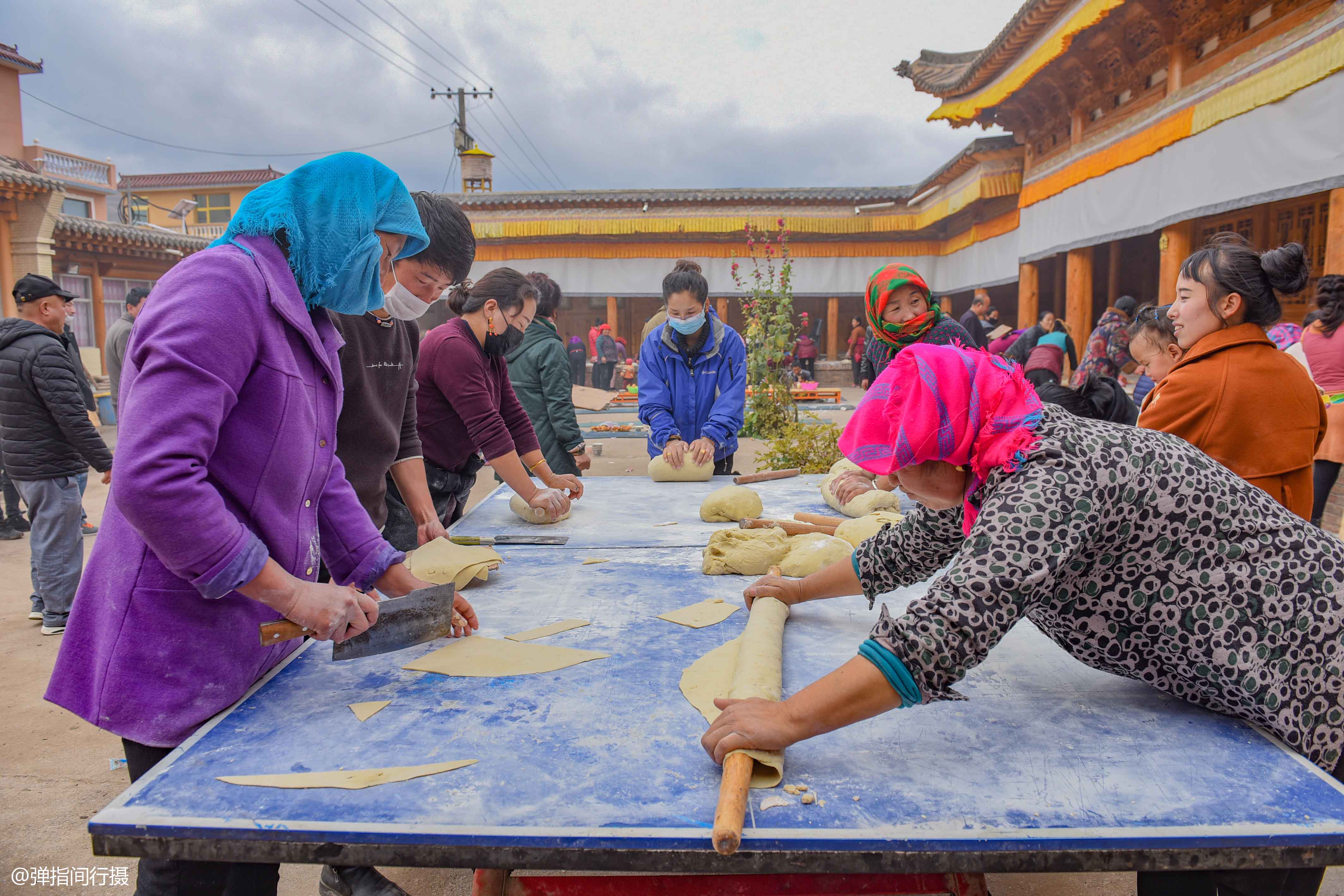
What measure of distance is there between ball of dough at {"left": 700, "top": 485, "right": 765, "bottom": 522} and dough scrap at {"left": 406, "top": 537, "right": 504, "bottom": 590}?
960mm

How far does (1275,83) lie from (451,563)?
23.2 feet

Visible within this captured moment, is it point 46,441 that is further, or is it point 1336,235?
point 1336,235

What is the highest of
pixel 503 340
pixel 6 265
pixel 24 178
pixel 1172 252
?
pixel 24 178

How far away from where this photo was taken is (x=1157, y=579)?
1339mm

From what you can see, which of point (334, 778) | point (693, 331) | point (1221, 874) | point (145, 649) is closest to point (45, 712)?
point (145, 649)

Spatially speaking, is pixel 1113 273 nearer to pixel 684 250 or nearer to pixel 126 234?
pixel 684 250

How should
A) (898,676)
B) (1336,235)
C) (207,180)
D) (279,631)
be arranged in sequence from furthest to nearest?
(207,180) → (1336,235) → (279,631) → (898,676)

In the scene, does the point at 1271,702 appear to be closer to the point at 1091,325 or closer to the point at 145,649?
the point at 145,649

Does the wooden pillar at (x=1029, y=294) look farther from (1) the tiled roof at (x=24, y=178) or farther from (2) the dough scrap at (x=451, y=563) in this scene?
(1) the tiled roof at (x=24, y=178)

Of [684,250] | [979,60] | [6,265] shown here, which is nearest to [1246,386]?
[979,60]

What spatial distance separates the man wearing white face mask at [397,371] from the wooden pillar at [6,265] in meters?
15.3

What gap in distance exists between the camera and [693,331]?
155 inches

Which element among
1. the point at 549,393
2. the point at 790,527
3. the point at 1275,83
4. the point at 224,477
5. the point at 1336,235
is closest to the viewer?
the point at 224,477

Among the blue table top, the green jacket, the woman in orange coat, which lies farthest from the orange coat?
the green jacket
